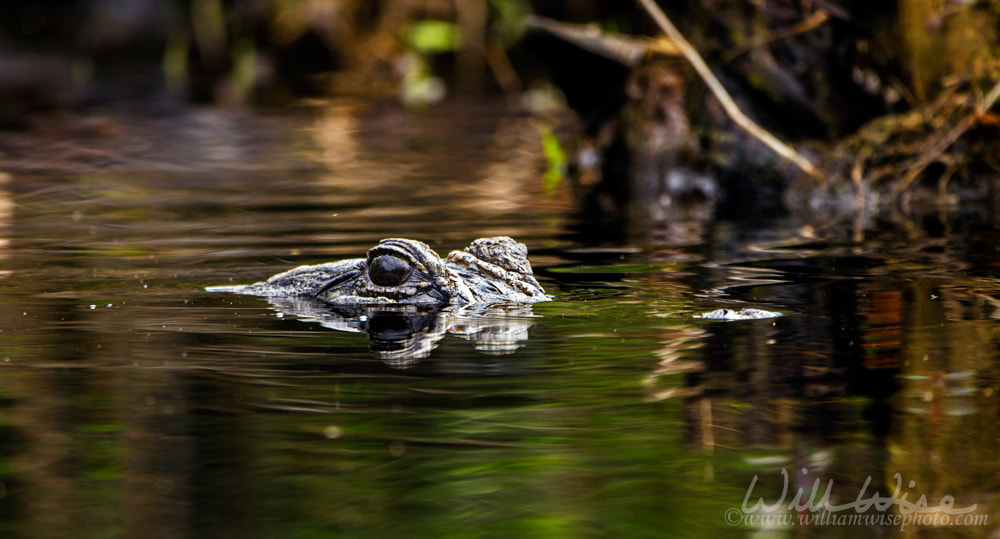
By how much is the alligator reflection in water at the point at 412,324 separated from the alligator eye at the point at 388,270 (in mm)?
126

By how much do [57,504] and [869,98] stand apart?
9153 mm

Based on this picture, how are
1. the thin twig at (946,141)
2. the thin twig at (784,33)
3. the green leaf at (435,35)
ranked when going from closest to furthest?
the thin twig at (946,141), the thin twig at (784,33), the green leaf at (435,35)

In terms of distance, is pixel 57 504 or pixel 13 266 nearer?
pixel 57 504

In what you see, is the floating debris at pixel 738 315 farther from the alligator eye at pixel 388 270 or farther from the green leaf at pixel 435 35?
the green leaf at pixel 435 35

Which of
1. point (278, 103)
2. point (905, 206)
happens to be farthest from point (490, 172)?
point (278, 103)

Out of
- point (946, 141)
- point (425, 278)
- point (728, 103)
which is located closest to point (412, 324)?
point (425, 278)

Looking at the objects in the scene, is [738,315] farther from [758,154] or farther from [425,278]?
[758,154]

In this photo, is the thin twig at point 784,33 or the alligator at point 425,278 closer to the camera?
the alligator at point 425,278

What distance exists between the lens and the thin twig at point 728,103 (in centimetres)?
1071

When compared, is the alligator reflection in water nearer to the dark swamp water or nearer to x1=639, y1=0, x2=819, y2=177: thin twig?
the dark swamp water

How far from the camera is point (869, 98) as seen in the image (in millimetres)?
11203

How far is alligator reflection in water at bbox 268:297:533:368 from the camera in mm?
5379

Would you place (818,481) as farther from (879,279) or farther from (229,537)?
(879,279)

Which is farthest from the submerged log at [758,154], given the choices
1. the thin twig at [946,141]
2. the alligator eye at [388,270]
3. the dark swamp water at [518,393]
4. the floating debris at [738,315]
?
the floating debris at [738,315]
